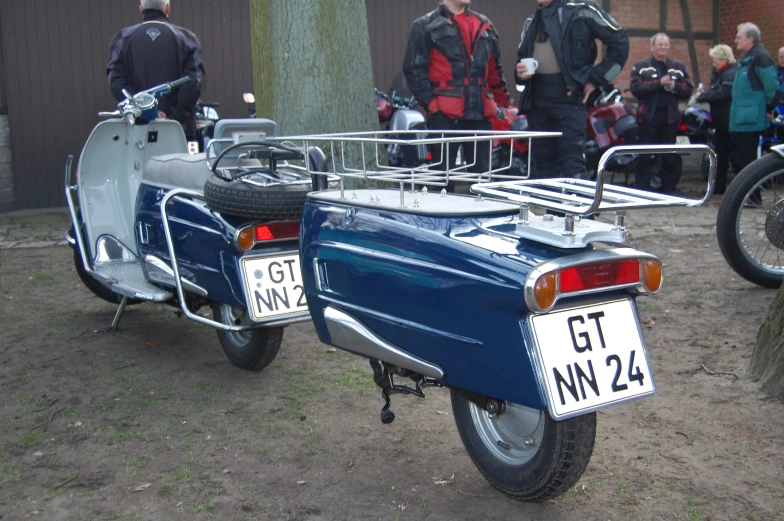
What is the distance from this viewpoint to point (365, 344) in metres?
2.85

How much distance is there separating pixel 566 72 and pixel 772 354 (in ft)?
8.98

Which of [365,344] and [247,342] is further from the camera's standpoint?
[247,342]

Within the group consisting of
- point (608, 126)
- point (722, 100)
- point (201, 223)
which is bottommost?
point (201, 223)

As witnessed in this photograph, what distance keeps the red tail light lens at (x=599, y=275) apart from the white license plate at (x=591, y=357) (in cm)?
7

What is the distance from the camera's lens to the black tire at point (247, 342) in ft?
12.8

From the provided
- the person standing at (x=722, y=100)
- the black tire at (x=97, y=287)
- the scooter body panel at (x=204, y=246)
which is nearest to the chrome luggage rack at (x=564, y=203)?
the scooter body panel at (x=204, y=246)

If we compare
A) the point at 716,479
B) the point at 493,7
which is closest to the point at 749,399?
the point at 716,479

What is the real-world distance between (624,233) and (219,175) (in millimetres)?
1928

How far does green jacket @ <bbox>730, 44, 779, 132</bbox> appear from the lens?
9281 mm

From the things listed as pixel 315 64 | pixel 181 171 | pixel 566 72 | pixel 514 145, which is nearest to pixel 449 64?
pixel 566 72

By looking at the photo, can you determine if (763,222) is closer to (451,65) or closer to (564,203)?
(451,65)

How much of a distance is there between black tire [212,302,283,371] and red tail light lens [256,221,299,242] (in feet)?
1.39

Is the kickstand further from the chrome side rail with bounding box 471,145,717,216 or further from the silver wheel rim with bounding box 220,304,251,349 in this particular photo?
the chrome side rail with bounding box 471,145,717,216

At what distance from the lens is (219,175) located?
380 cm
